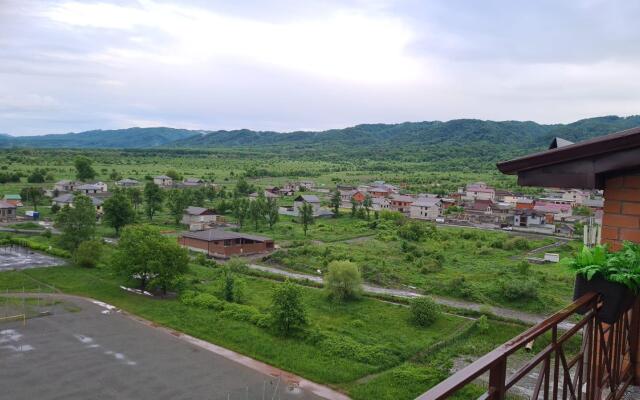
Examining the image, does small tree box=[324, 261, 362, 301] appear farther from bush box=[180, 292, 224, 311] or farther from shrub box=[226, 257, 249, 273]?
shrub box=[226, 257, 249, 273]

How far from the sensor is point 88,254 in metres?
25.2

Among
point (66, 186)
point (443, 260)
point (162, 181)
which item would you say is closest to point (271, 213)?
point (443, 260)

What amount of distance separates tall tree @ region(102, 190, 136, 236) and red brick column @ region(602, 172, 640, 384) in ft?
116

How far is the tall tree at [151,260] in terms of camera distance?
68.3 ft

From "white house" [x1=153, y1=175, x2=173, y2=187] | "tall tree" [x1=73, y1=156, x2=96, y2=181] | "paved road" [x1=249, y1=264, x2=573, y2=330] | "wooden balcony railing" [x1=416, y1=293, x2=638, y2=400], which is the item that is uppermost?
"wooden balcony railing" [x1=416, y1=293, x2=638, y2=400]

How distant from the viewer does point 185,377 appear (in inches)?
525

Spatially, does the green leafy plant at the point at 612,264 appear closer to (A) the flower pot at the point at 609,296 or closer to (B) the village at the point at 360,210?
(A) the flower pot at the point at 609,296

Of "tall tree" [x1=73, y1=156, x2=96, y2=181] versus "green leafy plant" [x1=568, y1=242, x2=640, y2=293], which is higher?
"green leafy plant" [x1=568, y1=242, x2=640, y2=293]

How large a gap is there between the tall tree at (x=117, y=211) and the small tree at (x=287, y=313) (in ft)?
73.1

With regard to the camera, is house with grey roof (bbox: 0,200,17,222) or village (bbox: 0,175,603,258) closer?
village (bbox: 0,175,603,258)

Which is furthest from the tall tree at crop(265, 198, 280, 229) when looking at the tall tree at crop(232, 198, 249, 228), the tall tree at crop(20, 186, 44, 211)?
the tall tree at crop(20, 186, 44, 211)

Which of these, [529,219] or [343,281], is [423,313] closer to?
[343,281]

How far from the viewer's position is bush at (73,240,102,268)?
2520 cm

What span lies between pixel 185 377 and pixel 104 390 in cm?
205
